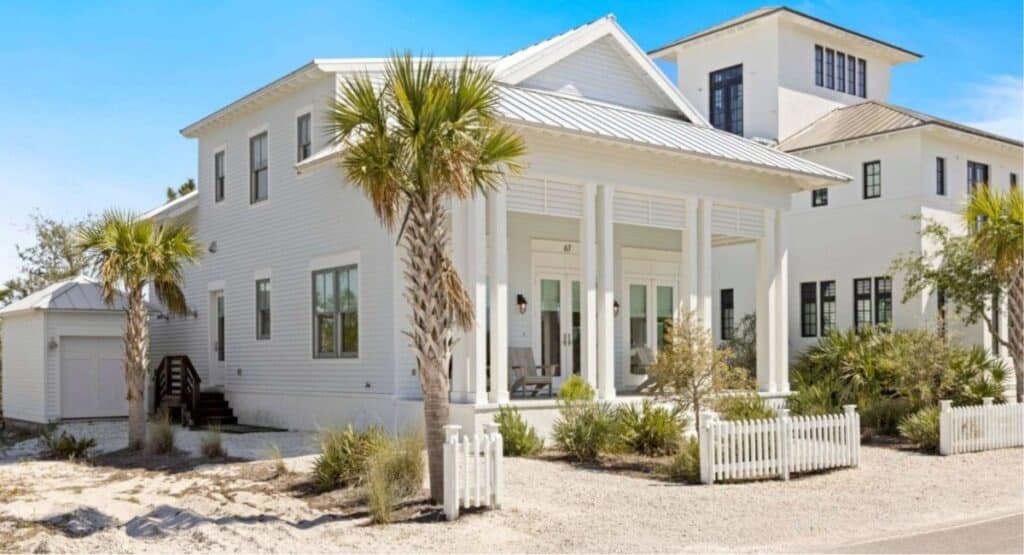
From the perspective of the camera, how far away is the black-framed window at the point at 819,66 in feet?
104

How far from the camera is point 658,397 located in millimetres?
15875

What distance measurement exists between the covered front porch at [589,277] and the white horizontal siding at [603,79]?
275 centimetres

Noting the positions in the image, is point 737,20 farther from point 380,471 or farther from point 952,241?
point 380,471

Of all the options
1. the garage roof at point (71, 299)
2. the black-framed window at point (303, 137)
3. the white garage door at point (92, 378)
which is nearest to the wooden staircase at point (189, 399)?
the white garage door at point (92, 378)

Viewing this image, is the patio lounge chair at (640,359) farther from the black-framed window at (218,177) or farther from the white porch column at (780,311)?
the black-framed window at (218,177)

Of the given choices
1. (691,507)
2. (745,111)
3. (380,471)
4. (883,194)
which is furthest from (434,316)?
(745,111)

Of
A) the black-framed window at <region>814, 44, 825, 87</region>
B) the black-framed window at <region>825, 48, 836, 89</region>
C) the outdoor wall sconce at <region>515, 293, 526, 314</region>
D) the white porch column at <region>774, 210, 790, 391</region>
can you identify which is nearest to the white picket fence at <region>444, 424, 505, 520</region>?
the outdoor wall sconce at <region>515, 293, 526, 314</region>

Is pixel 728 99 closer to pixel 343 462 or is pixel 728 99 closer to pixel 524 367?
pixel 524 367

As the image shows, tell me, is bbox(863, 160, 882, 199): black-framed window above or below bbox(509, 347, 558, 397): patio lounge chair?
above

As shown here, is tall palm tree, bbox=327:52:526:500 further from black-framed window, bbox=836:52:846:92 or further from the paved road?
black-framed window, bbox=836:52:846:92

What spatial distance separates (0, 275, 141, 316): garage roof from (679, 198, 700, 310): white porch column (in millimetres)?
13244

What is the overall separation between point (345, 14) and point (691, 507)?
8.00 metres

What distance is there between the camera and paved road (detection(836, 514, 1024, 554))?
953cm

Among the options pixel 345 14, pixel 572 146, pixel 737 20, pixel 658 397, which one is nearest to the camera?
pixel 345 14
